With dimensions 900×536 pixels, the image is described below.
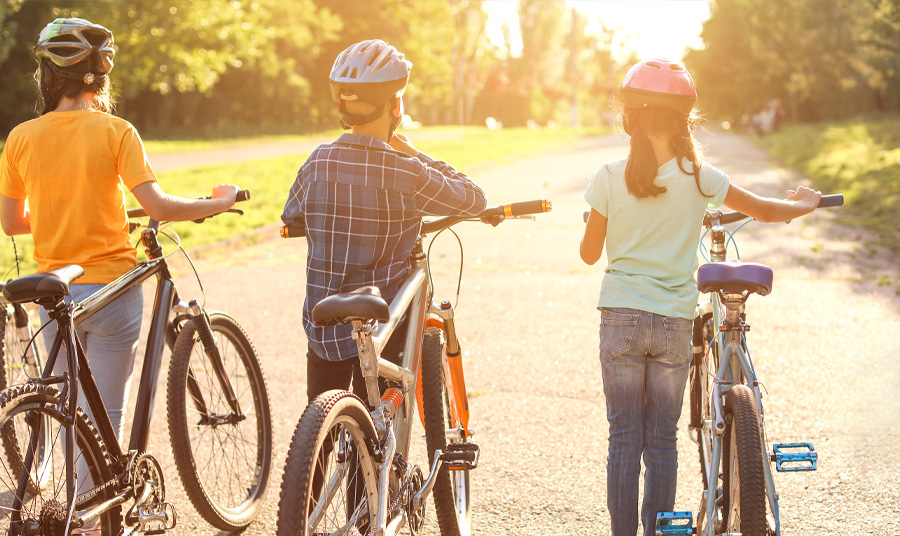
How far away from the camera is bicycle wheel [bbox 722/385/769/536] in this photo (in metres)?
2.55

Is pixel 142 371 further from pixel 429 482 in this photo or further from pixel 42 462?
pixel 429 482

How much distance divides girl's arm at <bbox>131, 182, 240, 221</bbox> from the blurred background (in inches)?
422

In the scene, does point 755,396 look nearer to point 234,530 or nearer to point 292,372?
point 234,530

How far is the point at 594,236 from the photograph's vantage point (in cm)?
311

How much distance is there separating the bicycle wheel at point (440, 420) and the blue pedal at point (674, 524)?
79 centimetres

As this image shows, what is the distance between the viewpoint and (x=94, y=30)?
3.10 metres

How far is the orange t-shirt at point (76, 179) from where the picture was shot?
3.08 m

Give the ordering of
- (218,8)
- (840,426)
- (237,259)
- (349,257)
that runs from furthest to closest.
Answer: (218,8)
(237,259)
(840,426)
(349,257)

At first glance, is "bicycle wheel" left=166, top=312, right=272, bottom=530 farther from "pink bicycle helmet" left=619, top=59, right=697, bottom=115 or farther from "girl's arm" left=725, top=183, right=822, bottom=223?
"girl's arm" left=725, top=183, right=822, bottom=223

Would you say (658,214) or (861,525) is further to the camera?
(861,525)

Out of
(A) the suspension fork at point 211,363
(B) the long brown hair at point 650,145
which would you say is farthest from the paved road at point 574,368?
(B) the long brown hair at point 650,145

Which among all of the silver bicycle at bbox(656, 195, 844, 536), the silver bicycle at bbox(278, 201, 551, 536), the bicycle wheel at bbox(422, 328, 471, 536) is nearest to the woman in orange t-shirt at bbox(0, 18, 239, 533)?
the silver bicycle at bbox(278, 201, 551, 536)

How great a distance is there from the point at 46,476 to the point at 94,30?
1447 mm

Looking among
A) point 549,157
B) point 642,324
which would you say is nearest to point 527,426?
point 642,324
